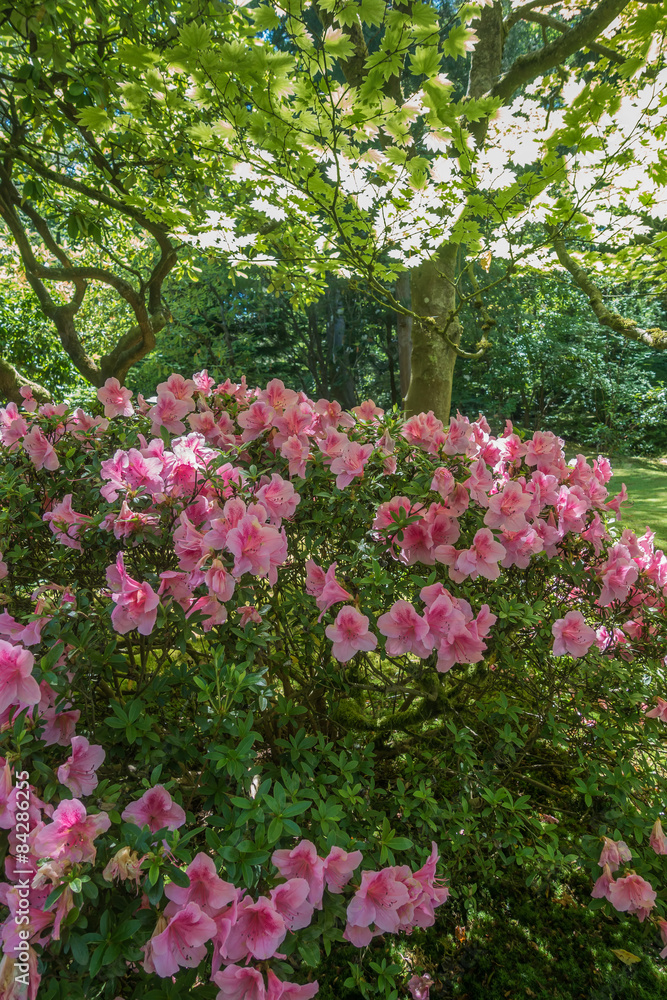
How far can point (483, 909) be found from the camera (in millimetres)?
1856

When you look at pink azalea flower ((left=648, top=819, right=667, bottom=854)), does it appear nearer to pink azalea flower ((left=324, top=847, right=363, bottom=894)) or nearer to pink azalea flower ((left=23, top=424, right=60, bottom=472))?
pink azalea flower ((left=324, top=847, right=363, bottom=894))

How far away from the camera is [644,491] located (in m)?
8.75

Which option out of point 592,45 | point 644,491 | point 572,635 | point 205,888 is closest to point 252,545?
point 205,888

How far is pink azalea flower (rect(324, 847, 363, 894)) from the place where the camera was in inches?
43.3

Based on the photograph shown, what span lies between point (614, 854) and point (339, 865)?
81 cm

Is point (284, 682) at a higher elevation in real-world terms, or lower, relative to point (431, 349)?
lower

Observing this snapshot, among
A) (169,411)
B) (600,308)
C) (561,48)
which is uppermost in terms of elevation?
(561,48)

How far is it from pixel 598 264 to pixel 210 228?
2.82m

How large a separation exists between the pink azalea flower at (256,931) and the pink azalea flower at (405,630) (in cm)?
57

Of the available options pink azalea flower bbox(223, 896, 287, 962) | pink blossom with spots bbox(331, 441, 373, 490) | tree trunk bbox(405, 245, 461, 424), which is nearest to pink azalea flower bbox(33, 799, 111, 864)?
pink azalea flower bbox(223, 896, 287, 962)

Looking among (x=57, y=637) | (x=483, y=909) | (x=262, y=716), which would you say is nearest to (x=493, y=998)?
(x=483, y=909)

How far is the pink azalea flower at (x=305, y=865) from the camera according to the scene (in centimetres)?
104

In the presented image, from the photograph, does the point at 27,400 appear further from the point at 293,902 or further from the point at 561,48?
the point at 561,48

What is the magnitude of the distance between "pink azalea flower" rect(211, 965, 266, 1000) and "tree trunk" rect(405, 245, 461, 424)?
3.43 metres
